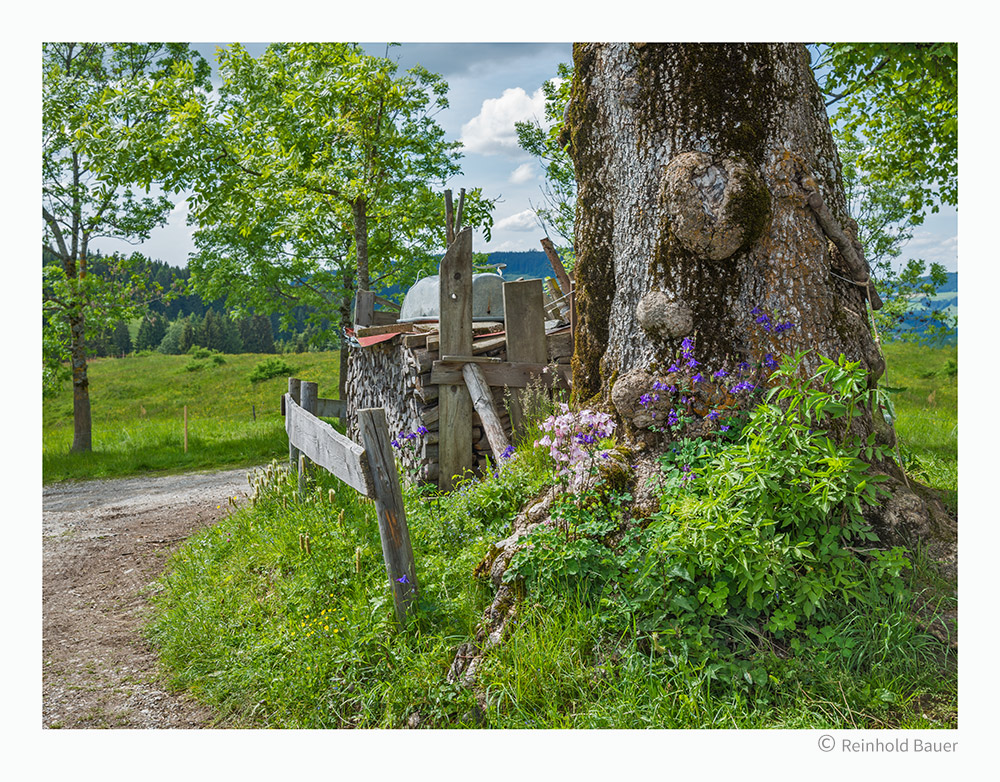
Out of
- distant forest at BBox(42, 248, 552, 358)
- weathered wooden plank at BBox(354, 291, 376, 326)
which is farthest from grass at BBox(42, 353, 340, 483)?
weathered wooden plank at BBox(354, 291, 376, 326)

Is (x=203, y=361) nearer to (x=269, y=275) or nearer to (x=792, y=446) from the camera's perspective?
(x=269, y=275)

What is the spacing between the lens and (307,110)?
12852 mm

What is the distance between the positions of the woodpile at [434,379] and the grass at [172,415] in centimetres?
632

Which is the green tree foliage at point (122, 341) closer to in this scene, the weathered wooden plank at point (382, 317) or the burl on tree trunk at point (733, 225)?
the weathered wooden plank at point (382, 317)

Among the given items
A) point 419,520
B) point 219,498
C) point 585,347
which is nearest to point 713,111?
point 585,347

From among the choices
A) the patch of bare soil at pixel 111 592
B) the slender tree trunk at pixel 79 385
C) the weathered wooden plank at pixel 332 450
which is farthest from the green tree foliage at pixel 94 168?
the weathered wooden plank at pixel 332 450

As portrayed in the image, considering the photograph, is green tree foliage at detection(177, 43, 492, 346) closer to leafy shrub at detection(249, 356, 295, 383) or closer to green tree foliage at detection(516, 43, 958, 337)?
green tree foliage at detection(516, 43, 958, 337)

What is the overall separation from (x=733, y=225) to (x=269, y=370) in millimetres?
25229

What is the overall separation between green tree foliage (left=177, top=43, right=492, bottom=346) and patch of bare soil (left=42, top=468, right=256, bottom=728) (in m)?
5.41

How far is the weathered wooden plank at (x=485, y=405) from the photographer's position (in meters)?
6.12

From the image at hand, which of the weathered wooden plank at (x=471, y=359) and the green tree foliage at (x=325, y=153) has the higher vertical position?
the green tree foliage at (x=325, y=153)

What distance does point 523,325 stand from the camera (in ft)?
22.9

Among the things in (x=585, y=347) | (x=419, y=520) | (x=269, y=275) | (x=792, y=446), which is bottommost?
(x=419, y=520)

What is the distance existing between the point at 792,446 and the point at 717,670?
1148 millimetres
